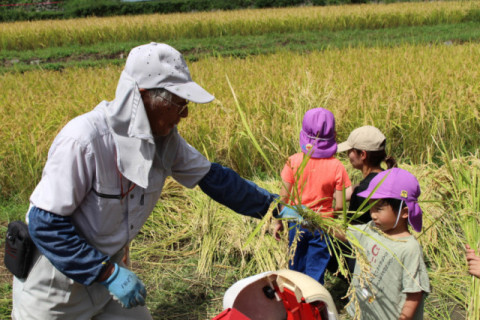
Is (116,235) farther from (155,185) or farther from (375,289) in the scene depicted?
(375,289)

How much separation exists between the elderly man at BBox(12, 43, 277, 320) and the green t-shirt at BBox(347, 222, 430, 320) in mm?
886

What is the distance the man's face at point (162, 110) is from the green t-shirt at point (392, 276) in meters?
0.85

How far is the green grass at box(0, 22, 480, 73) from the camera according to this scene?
13.0 meters

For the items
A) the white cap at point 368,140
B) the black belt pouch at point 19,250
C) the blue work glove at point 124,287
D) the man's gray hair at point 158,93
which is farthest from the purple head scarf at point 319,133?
the black belt pouch at point 19,250

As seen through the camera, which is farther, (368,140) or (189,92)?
(368,140)

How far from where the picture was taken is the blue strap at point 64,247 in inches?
60.1

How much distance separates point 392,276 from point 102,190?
1.18 metres

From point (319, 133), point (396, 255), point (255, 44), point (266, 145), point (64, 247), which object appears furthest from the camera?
point (255, 44)

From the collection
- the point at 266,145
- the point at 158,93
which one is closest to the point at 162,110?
the point at 158,93

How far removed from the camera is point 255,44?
1452 centimetres

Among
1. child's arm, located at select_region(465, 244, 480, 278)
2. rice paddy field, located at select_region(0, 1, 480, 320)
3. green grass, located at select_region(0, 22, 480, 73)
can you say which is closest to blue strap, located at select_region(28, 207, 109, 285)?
rice paddy field, located at select_region(0, 1, 480, 320)

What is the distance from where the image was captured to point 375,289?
1919mm

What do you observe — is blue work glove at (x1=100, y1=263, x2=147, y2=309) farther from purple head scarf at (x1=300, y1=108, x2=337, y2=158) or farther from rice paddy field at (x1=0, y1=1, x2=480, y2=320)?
purple head scarf at (x1=300, y1=108, x2=337, y2=158)

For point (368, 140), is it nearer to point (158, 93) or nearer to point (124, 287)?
point (158, 93)
